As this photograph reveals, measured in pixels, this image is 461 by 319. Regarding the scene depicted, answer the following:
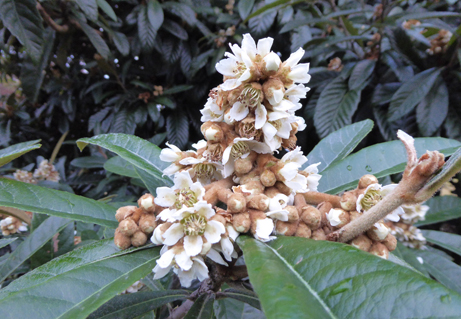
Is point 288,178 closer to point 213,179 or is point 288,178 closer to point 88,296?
point 213,179

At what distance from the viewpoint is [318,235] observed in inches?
22.5

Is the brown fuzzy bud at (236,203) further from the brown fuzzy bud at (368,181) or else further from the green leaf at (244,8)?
the green leaf at (244,8)

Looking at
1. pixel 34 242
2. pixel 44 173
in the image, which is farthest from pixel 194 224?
pixel 44 173

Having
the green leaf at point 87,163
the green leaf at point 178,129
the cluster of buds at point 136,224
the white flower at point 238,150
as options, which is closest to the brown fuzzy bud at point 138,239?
the cluster of buds at point 136,224

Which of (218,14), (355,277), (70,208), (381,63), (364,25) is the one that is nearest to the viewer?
(355,277)

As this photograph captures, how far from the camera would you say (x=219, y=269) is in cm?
69

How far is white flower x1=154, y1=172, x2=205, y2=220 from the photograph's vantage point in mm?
574

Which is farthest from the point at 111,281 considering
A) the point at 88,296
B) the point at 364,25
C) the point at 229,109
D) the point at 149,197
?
the point at 364,25

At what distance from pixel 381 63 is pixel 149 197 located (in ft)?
5.99

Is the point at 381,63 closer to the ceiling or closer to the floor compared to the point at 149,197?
closer to the floor

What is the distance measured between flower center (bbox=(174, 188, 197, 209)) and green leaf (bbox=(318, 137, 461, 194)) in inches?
18.0

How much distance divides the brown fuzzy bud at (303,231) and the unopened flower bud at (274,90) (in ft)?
0.84

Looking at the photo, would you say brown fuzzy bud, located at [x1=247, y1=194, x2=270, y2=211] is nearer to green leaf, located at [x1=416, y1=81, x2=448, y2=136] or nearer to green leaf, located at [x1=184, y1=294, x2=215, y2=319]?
green leaf, located at [x1=184, y1=294, x2=215, y2=319]

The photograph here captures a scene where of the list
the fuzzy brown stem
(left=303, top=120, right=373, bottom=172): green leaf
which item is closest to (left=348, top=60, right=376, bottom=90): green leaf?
(left=303, top=120, right=373, bottom=172): green leaf
